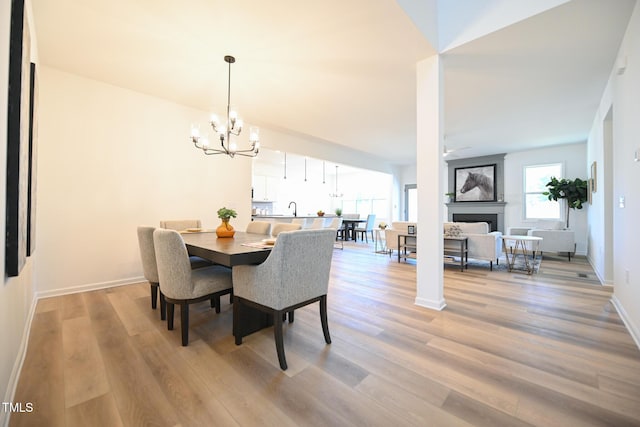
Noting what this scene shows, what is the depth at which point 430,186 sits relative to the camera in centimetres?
272

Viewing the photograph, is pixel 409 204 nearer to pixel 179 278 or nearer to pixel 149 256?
pixel 149 256

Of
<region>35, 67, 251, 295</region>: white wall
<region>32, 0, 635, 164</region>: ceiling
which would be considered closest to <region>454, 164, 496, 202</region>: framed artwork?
<region>32, 0, 635, 164</region>: ceiling

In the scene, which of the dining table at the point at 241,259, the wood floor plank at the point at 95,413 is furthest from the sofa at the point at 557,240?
the wood floor plank at the point at 95,413

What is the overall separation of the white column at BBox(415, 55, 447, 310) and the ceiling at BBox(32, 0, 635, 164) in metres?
0.33

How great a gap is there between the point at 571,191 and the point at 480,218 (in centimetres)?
215

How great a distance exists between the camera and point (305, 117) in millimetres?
4723

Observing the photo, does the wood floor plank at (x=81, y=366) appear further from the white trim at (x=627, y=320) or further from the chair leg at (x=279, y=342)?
the white trim at (x=627, y=320)

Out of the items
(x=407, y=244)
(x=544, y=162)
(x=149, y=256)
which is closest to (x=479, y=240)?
(x=407, y=244)

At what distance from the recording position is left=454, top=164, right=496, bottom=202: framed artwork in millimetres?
7535

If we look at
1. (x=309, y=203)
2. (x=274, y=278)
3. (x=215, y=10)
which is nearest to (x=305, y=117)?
(x=215, y=10)

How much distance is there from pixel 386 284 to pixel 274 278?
7.60ft

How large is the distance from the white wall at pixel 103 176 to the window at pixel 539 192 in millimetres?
7834

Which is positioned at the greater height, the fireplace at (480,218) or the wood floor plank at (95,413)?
the fireplace at (480,218)

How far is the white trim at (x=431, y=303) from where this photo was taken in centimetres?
267
